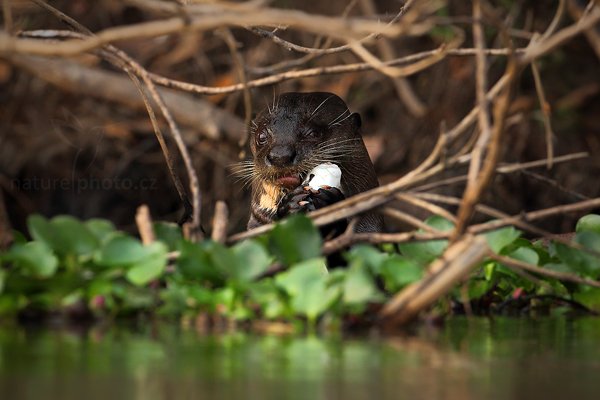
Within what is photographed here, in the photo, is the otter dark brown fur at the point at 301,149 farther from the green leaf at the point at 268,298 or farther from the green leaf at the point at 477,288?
the green leaf at the point at 268,298

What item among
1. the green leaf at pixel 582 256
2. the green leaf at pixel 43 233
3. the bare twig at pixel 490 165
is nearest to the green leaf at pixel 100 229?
the green leaf at pixel 43 233

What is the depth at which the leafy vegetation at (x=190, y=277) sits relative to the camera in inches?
102

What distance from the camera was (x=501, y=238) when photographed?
305 cm

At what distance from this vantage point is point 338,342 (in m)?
2.41

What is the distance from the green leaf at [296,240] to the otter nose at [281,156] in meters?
1.03

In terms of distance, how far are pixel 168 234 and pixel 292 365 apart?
1061 millimetres

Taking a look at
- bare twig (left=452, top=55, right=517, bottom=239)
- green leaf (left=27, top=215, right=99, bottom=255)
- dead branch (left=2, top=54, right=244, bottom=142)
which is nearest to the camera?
bare twig (left=452, top=55, right=517, bottom=239)

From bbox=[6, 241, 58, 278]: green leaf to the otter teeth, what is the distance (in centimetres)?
114

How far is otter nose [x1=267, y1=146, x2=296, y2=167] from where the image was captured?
3.82 m

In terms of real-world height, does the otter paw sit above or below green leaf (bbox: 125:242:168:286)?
above

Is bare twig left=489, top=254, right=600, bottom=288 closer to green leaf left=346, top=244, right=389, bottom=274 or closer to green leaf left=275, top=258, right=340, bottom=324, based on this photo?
green leaf left=346, top=244, right=389, bottom=274

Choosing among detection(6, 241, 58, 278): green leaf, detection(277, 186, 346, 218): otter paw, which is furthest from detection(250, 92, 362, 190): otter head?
detection(6, 241, 58, 278): green leaf

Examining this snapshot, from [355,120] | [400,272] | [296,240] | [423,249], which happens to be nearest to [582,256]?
[423,249]

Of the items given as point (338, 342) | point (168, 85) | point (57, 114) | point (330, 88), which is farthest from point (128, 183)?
point (338, 342)
